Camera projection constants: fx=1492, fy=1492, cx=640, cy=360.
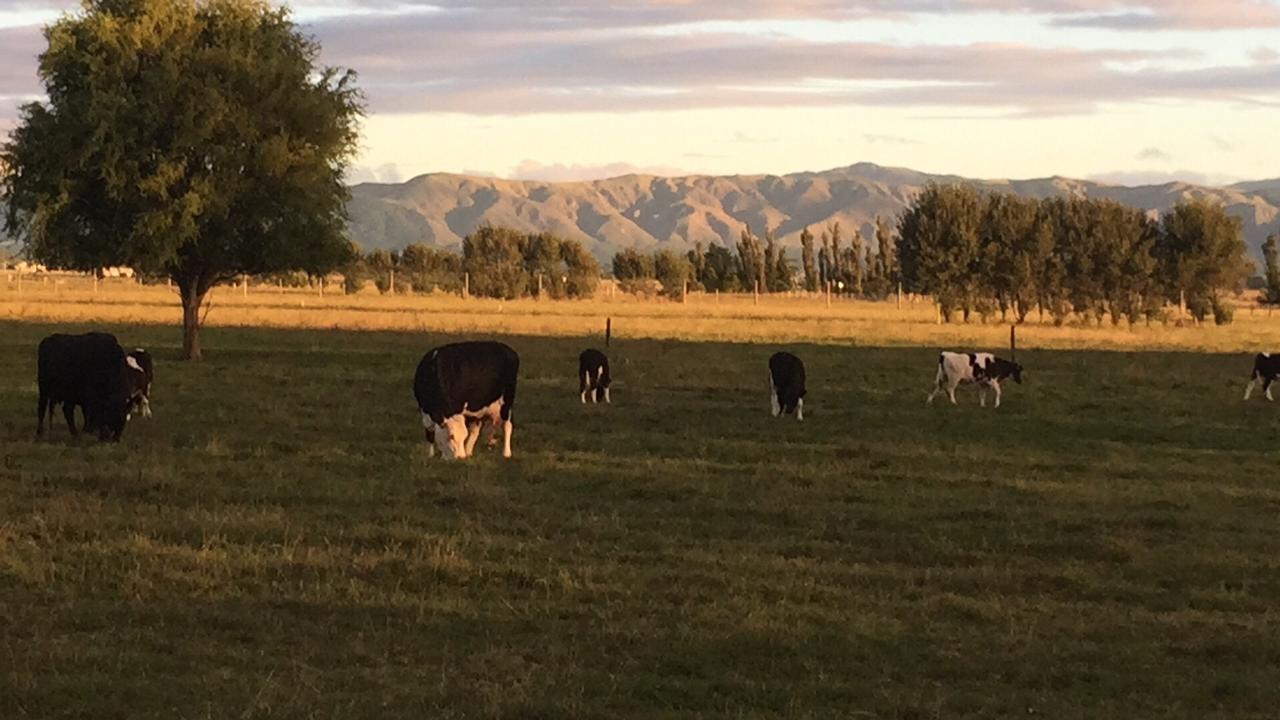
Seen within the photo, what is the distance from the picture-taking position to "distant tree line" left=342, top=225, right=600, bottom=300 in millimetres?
122188

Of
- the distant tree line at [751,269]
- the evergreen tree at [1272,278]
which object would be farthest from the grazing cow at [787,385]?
the distant tree line at [751,269]

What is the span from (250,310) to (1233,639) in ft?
220

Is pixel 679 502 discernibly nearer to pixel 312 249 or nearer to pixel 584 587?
pixel 584 587

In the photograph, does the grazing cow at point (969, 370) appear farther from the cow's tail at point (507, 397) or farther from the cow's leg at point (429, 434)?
the cow's leg at point (429, 434)

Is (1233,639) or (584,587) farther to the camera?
(584,587)

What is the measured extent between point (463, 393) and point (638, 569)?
8.10 meters

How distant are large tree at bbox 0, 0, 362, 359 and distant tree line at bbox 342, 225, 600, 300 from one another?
231 ft

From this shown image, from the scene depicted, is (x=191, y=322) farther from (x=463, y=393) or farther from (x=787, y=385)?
(x=463, y=393)

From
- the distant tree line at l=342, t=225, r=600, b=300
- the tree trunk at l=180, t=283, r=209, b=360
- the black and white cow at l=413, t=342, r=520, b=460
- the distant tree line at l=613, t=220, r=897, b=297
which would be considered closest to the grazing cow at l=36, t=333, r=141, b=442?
the black and white cow at l=413, t=342, r=520, b=460

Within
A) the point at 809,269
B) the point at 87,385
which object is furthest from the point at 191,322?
the point at 809,269

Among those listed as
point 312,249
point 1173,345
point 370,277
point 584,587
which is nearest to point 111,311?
point 312,249

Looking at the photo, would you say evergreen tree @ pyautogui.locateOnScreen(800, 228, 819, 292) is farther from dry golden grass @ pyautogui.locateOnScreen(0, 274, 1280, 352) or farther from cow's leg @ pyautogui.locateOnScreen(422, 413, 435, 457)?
cow's leg @ pyautogui.locateOnScreen(422, 413, 435, 457)

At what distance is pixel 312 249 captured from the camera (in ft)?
134

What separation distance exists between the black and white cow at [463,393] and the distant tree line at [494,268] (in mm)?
90796
